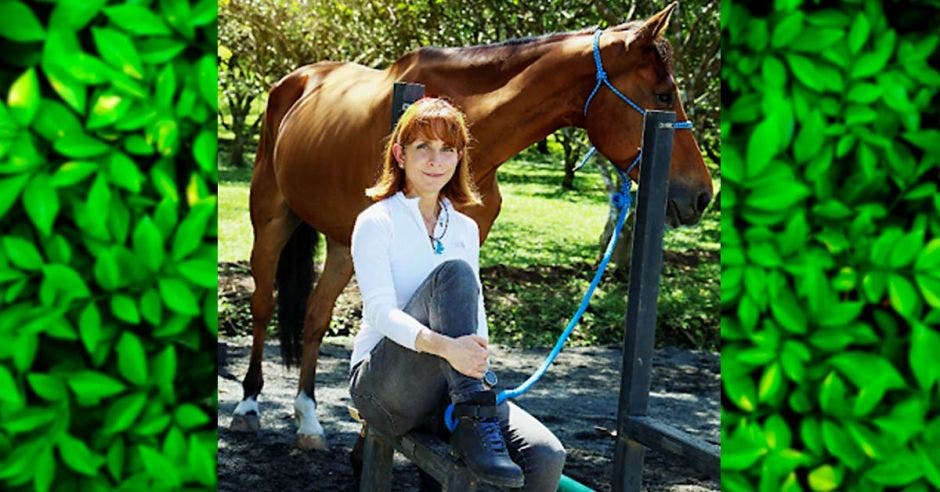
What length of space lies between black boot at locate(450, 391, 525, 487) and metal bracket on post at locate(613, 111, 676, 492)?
18.1 inches

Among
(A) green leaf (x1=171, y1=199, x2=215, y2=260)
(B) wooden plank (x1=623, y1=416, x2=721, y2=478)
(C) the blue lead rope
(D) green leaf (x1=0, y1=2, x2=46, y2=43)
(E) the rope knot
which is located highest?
(D) green leaf (x1=0, y1=2, x2=46, y2=43)

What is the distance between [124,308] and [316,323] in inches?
155

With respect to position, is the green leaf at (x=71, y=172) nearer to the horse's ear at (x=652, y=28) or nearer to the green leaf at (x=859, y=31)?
the green leaf at (x=859, y=31)

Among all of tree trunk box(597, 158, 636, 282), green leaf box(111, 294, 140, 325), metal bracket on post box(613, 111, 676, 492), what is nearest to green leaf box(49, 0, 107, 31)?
green leaf box(111, 294, 140, 325)

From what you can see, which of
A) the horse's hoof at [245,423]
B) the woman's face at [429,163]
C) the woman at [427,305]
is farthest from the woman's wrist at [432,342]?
the horse's hoof at [245,423]

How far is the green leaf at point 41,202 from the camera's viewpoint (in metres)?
1.81

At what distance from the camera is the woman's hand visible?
9.58 ft

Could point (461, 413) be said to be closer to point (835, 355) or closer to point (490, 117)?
point (835, 355)

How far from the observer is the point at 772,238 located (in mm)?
1926

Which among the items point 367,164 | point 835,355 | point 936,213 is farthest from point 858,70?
point 367,164

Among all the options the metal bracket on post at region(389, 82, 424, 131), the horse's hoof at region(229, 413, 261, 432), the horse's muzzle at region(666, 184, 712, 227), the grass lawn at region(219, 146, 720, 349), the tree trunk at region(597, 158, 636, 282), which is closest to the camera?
the metal bracket on post at region(389, 82, 424, 131)

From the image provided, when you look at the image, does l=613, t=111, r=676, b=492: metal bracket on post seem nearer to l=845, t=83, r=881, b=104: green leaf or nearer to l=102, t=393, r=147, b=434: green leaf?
l=845, t=83, r=881, b=104: green leaf

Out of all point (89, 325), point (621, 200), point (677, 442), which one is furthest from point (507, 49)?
point (89, 325)

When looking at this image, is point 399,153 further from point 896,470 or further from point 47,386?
point 896,470
